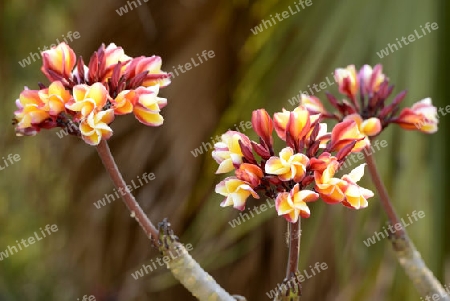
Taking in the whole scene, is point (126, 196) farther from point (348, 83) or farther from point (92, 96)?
point (348, 83)

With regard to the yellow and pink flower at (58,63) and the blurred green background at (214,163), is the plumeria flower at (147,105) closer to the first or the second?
the yellow and pink flower at (58,63)

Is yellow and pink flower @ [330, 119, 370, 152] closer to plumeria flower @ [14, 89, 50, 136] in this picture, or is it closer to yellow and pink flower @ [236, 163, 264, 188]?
yellow and pink flower @ [236, 163, 264, 188]

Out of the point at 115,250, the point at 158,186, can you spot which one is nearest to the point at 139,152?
the point at 158,186
